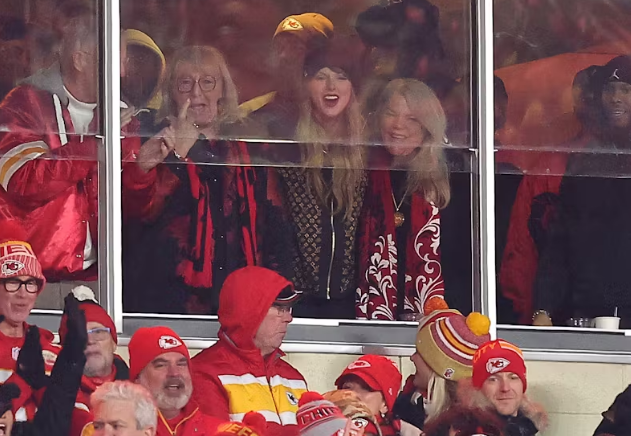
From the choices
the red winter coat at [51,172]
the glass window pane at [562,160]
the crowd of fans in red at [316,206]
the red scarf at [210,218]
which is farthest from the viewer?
the glass window pane at [562,160]

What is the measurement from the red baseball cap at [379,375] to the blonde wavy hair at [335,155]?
4.27ft

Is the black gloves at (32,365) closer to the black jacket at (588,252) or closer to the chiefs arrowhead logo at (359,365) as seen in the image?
the chiefs arrowhead logo at (359,365)

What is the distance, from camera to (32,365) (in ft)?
30.0

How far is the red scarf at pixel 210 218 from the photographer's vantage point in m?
11.0

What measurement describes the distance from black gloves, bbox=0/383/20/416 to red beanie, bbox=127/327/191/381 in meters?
Answer: 0.60

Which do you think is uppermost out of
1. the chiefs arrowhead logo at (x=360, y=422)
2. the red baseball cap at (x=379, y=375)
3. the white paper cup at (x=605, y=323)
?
the white paper cup at (x=605, y=323)

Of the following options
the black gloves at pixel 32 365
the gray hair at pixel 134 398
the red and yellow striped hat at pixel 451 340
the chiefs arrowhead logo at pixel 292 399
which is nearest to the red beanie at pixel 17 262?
the black gloves at pixel 32 365

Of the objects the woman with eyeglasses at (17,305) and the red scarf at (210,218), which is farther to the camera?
the red scarf at (210,218)

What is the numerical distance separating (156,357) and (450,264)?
2.36m

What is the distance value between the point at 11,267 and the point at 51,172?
1.21 meters

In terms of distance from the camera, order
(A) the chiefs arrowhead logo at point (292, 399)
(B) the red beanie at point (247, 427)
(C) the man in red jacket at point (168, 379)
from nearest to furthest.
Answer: (B) the red beanie at point (247, 427) → (C) the man in red jacket at point (168, 379) → (A) the chiefs arrowhead logo at point (292, 399)

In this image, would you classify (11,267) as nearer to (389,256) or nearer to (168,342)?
(168,342)

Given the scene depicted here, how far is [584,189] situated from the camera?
11.7 meters

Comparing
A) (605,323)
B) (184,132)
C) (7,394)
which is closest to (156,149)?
(184,132)
